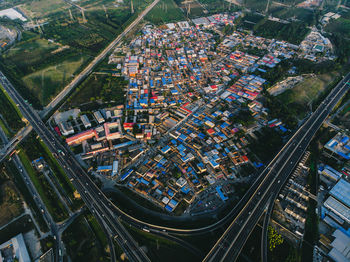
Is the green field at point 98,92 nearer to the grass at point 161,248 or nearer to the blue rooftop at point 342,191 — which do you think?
the grass at point 161,248

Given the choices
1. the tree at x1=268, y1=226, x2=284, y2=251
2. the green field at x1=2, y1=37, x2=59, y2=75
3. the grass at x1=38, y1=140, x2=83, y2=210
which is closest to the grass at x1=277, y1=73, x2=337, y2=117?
the tree at x1=268, y1=226, x2=284, y2=251

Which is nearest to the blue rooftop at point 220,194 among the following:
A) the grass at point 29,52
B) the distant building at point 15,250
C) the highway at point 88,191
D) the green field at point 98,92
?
the highway at point 88,191

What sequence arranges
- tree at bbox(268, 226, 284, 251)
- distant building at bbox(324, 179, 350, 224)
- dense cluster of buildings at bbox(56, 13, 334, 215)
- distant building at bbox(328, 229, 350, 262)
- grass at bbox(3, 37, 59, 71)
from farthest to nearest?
grass at bbox(3, 37, 59, 71) → dense cluster of buildings at bbox(56, 13, 334, 215) → distant building at bbox(324, 179, 350, 224) → tree at bbox(268, 226, 284, 251) → distant building at bbox(328, 229, 350, 262)

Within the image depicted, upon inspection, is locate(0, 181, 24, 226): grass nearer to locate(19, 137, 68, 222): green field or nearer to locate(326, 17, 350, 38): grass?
locate(19, 137, 68, 222): green field

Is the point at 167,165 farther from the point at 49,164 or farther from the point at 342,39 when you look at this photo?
the point at 342,39

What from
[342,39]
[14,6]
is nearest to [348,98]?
[342,39]
